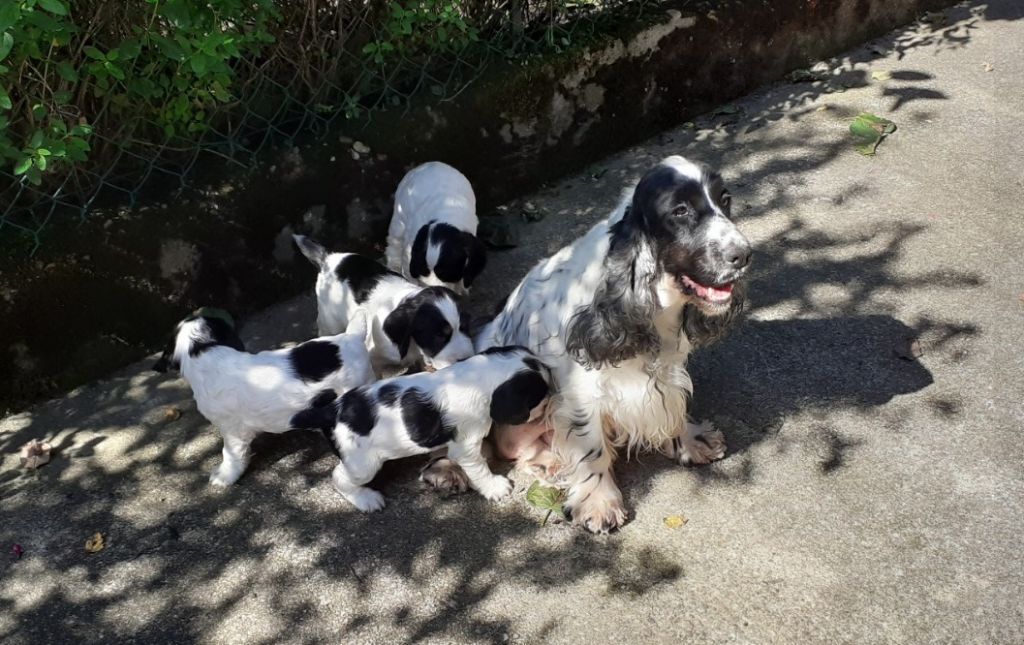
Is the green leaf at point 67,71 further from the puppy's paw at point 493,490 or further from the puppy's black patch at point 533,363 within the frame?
the puppy's paw at point 493,490

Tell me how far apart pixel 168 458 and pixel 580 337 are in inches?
81.6

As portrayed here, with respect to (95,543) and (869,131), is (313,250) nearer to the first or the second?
(95,543)

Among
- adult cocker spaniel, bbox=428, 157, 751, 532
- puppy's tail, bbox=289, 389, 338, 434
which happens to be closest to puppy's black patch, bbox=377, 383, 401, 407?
puppy's tail, bbox=289, 389, 338, 434

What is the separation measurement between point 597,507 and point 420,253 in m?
1.81

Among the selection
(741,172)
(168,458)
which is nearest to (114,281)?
(168,458)

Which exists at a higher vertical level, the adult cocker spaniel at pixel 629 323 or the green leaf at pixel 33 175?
the green leaf at pixel 33 175

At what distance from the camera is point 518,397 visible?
12.3ft

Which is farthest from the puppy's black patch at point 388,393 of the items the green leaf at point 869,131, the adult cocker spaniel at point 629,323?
the green leaf at point 869,131

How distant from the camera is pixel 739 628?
3367 millimetres

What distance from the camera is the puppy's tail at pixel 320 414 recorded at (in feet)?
12.8

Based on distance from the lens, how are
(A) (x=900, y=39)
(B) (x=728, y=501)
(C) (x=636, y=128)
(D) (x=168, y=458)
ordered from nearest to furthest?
(B) (x=728, y=501) < (D) (x=168, y=458) < (C) (x=636, y=128) < (A) (x=900, y=39)

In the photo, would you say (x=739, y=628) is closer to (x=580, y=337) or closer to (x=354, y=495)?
(x=580, y=337)

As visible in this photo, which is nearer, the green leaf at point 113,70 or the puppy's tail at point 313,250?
the green leaf at point 113,70

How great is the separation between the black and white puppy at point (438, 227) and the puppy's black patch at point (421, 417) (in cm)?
111
